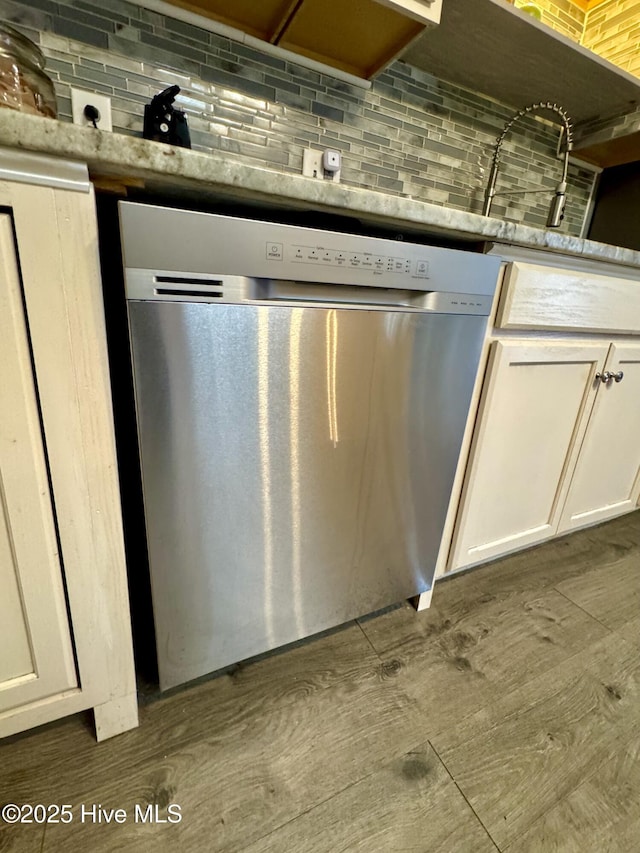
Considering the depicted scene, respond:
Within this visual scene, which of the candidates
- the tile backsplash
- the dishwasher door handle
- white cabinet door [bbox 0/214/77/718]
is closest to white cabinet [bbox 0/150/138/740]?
white cabinet door [bbox 0/214/77/718]

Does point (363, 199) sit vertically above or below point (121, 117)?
below

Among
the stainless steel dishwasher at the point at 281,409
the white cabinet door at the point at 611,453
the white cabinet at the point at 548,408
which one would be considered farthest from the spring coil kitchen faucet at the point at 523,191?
the stainless steel dishwasher at the point at 281,409

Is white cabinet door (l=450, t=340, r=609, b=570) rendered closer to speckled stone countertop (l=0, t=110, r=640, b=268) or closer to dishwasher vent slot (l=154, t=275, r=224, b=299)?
speckled stone countertop (l=0, t=110, r=640, b=268)

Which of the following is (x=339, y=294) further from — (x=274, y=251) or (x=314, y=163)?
(x=314, y=163)

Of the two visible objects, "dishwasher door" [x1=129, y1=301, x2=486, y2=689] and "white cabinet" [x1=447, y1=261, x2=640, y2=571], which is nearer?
"dishwasher door" [x1=129, y1=301, x2=486, y2=689]

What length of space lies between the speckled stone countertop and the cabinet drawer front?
8 centimetres

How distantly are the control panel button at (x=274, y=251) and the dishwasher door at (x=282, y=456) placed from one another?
69mm

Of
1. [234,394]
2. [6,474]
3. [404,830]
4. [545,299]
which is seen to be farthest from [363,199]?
[404,830]

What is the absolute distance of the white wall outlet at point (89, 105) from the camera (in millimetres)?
851

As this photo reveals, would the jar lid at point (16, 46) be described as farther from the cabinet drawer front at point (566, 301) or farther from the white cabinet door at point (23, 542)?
the cabinet drawer front at point (566, 301)

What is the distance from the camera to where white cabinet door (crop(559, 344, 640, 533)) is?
3.59 feet

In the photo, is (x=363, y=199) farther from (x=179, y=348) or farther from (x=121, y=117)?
(x=121, y=117)

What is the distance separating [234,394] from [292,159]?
86cm

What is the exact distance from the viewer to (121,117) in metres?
0.90
